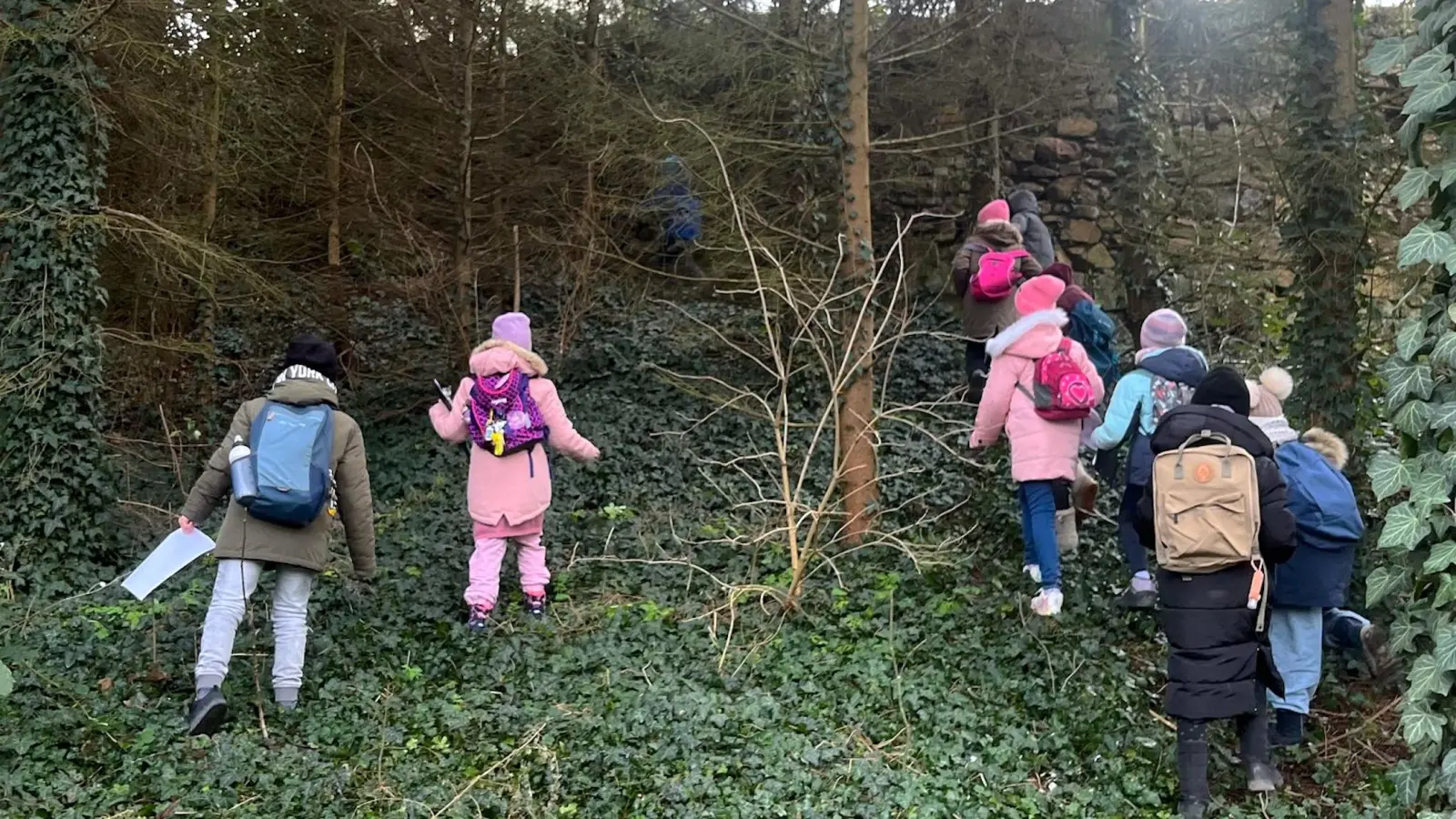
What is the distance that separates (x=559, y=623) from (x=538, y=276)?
6.28 meters

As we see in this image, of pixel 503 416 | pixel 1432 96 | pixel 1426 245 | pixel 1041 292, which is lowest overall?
pixel 503 416

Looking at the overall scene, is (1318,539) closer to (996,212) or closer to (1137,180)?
(996,212)

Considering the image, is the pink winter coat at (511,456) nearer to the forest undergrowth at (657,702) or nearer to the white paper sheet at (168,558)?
the forest undergrowth at (657,702)

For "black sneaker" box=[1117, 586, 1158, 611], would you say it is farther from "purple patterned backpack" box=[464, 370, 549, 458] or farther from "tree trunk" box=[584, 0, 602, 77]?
"tree trunk" box=[584, 0, 602, 77]

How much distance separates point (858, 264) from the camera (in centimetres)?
730

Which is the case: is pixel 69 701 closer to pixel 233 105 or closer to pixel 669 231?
pixel 233 105

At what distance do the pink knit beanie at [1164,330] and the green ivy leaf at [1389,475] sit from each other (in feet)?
7.65

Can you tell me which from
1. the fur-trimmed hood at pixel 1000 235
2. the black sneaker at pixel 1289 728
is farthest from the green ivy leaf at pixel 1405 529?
the fur-trimmed hood at pixel 1000 235

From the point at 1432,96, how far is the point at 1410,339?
2.46 ft

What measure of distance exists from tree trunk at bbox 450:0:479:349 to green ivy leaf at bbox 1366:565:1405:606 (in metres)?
7.40

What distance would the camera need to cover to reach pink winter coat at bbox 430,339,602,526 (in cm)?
640

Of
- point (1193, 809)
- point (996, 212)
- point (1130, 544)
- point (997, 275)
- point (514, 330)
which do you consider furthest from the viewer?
point (996, 212)

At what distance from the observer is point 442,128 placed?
9922 millimetres

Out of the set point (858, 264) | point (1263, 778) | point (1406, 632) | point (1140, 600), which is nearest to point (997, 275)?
point (858, 264)
